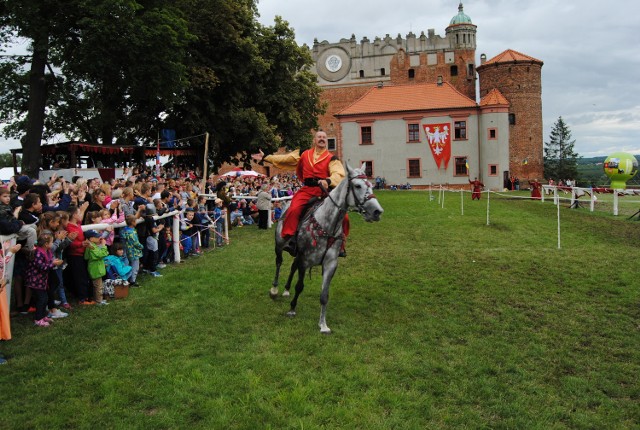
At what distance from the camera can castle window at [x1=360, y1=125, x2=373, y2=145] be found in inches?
2185

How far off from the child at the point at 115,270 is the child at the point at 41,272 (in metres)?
1.51

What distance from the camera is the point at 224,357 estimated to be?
6.30 metres

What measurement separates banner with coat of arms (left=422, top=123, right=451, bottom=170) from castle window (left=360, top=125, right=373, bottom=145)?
6076mm

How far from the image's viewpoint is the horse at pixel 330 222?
7.32 meters

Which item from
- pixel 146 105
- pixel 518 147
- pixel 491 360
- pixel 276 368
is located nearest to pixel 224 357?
pixel 276 368

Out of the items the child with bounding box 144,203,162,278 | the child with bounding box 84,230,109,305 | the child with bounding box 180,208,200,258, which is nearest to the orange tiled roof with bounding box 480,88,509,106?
the child with bounding box 180,208,200,258

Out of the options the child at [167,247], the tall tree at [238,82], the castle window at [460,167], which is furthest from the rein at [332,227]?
the castle window at [460,167]

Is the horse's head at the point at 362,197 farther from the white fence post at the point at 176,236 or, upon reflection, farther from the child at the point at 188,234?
the child at the point at 188,234

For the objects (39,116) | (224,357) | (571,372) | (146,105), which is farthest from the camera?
(146,105)

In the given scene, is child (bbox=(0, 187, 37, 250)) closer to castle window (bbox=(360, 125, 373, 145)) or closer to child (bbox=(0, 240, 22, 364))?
child (bbox=(0, 240, 22, 364))

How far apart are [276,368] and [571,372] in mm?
3520

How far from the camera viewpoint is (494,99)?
2096 inches

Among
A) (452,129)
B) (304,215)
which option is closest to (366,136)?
(452,129)

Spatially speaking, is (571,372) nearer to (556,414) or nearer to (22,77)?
(556,414)
